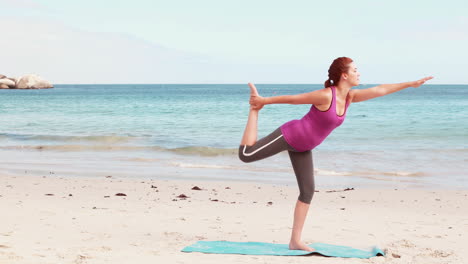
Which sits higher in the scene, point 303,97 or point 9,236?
point 303,97

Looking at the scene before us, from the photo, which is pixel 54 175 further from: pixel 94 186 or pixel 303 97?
pixel 303 97

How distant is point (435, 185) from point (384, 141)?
10333mm

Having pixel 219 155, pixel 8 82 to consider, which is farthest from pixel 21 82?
pixel 219 155

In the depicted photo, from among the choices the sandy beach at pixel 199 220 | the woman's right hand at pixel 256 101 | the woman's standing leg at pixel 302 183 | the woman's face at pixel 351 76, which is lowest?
the sandy beach at pixel 199 220

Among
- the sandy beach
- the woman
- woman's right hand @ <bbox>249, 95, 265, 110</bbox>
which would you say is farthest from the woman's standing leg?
woman's right hand @ <bbox>249, 95, 265, 110</bbox>

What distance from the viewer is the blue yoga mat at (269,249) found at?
19.0 feet

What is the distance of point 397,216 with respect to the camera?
27.6 ft

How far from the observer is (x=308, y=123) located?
212 inches

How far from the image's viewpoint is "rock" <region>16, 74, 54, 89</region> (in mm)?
115675

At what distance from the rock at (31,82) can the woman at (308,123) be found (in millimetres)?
117692

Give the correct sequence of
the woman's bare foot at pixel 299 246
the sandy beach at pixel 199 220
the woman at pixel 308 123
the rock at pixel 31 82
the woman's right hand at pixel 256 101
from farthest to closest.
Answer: the rock at pixel 31 82, the woman's bare foot at pixel 299 246, the sandy beach at pixel 199 220, the woman's right hand at pixel 256 101, the woman at pixel 308 123

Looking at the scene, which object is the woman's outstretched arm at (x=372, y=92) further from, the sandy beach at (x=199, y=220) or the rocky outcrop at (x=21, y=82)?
the rocky outcrop at (x=21, y=82)

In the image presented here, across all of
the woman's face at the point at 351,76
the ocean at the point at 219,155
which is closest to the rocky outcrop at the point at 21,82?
the ocean at the point at 219,155

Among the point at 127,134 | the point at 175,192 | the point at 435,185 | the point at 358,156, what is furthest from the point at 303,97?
the point at 127,134
